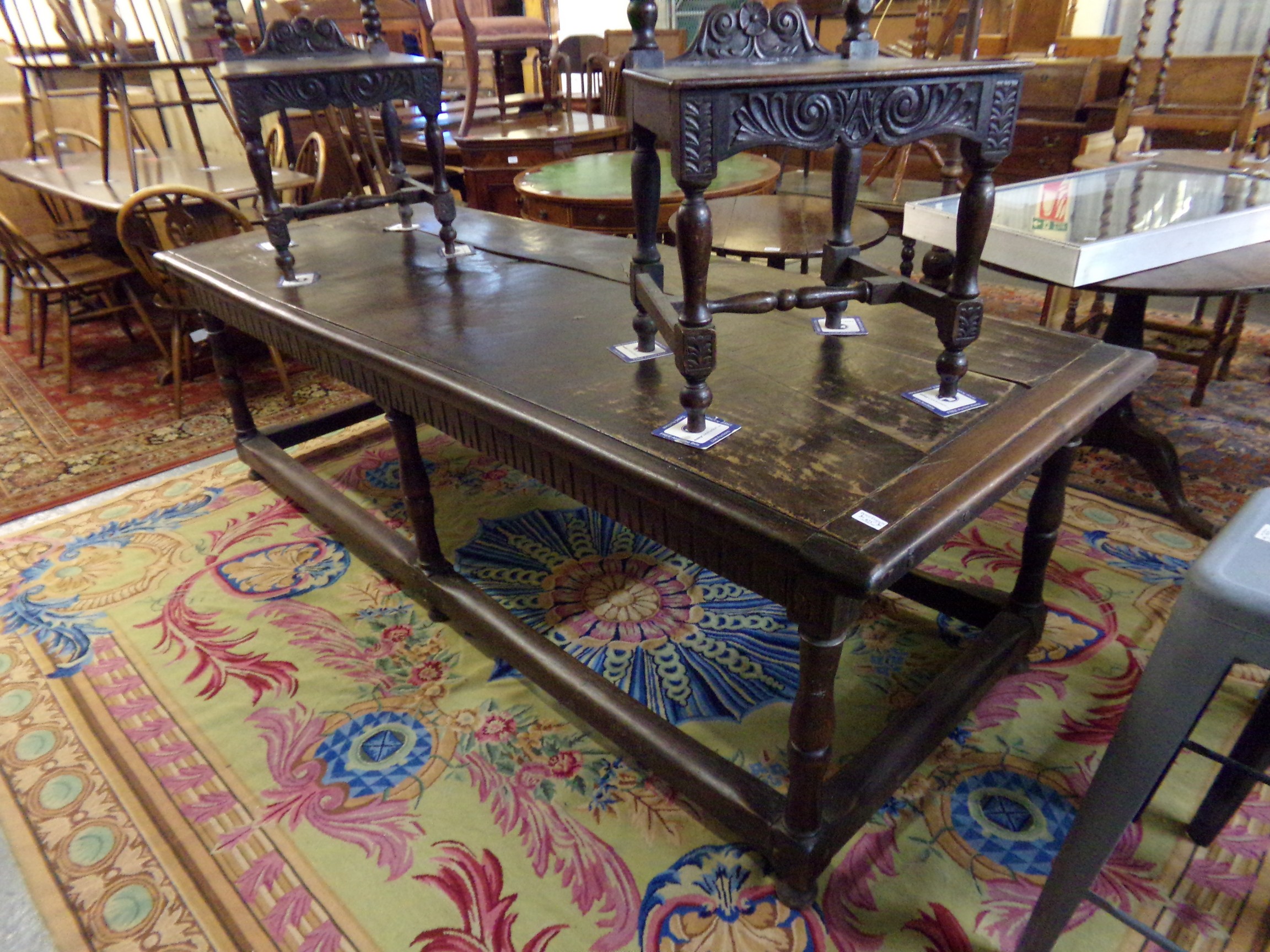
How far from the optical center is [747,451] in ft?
3.87

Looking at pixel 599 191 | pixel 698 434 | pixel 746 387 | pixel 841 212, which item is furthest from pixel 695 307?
pixel 599 191

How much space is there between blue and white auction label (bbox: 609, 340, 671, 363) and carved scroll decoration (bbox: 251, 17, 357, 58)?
120 cm

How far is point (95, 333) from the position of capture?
415 cm

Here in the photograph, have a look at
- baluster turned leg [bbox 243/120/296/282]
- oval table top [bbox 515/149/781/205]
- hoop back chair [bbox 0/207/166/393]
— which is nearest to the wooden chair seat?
oval table top [bbox 515/149/781/205]

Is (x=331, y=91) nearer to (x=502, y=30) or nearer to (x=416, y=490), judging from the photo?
(x=416, y=490)

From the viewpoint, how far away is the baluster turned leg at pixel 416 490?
1.75 metres

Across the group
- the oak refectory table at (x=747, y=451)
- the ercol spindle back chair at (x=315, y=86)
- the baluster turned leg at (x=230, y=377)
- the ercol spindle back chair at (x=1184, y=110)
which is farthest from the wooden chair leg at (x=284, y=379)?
the ercol spindle back chair at (x=1184, y=110)

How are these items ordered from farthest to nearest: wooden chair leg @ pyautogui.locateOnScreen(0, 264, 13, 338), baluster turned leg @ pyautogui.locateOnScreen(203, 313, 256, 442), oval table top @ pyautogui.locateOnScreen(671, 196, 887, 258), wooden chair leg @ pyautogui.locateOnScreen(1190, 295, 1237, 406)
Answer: wooden chair leg @ pyautogui.locateOnScreen(0, 264, 13, 338)
wooden chair leg @ pyautogui.locateOnScreen(1190, 295, 1237, 406)
oval table top @ pyautogui.locateOnScreen(671, 196, 887, 258)
baluster turned leg @ pyautogui.locateOnScreen(203, 313, 256, 442)

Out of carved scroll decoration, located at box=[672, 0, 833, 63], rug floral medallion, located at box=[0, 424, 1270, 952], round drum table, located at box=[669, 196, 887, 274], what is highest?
carved scroll decoration, located at box=[672, 0, 833, 63]

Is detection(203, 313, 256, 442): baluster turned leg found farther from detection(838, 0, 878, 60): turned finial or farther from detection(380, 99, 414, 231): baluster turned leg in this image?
detection(838, 0, 878, 60): turned finial

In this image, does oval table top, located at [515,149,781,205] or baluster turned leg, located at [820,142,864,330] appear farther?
oval table top, located at [515,149,781,205]

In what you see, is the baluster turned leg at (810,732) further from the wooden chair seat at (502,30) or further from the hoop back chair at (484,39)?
the wooden chair seat at (502,30)

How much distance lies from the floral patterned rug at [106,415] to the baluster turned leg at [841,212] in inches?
87.5

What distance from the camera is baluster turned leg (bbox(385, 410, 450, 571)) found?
1.75m
